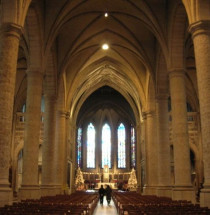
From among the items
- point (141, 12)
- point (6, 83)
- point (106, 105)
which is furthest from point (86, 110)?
point (6, 83)

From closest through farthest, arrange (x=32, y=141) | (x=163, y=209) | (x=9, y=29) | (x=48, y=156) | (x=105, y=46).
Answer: (x=163, y=209) < (x=9, y=29) < (x=32, y=141) < (x=48, y=156) < (x=105, y=46)

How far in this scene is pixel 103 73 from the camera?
119ft

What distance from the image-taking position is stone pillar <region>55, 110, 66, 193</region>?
25.7 metres

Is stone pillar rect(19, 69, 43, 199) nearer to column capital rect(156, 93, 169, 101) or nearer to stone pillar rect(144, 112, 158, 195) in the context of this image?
column capital rect(156, 93, 169, 101)

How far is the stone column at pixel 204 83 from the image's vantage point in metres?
11.7

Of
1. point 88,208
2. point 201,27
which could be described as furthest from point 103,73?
point 88,208

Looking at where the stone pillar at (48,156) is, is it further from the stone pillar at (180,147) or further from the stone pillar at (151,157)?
the stone pillar at (180,147)

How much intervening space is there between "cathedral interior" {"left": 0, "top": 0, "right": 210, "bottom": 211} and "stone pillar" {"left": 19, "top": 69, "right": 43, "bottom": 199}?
0.17 ft

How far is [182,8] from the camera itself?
17.6m

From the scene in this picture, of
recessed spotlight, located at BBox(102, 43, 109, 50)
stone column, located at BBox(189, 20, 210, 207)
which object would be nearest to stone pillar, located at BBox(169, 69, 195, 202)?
stone column, located at BBox(189, 20, 210, 207)

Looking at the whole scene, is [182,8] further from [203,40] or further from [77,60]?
[77,60]

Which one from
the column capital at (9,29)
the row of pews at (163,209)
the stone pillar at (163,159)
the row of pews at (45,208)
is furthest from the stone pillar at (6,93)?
the stone pillar at (163,159)

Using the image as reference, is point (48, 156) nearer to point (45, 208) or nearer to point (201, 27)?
point (45, 208)

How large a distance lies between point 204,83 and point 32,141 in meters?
9.40
